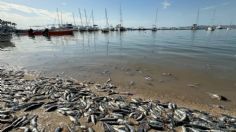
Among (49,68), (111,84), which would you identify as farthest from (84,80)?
(49,68)

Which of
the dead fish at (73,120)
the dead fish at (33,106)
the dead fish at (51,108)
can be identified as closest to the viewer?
the dead fish at (73,120)

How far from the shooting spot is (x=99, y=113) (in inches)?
284

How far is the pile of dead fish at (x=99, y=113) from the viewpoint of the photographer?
6.37 m

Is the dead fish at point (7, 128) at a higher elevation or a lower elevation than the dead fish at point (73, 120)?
lower

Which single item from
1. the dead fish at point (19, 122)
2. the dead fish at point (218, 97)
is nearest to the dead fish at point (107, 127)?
the dead fish at point (19, 122)

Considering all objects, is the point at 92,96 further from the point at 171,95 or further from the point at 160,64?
the point at 160,64

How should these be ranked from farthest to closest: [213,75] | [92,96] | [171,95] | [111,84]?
[213,75], [111,84], [171,95], [92,96]

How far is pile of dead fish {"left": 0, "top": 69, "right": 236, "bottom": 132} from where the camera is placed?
6.37m

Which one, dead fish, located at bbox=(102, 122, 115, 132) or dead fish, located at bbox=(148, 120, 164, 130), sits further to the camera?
dead fish, located at bbox=(148, 120, 164, 130)

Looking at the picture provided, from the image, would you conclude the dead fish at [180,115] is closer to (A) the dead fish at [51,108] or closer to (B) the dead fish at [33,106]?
(A) the dead fish at [51,108]

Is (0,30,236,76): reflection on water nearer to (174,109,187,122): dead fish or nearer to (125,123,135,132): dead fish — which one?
(174,109,187,122): dead fish

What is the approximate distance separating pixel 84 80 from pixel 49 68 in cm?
534

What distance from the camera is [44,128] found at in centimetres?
636

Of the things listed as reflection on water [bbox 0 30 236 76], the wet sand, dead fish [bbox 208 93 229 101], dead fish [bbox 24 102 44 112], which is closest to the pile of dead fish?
dead fish [bbox 24 102 44 112]
